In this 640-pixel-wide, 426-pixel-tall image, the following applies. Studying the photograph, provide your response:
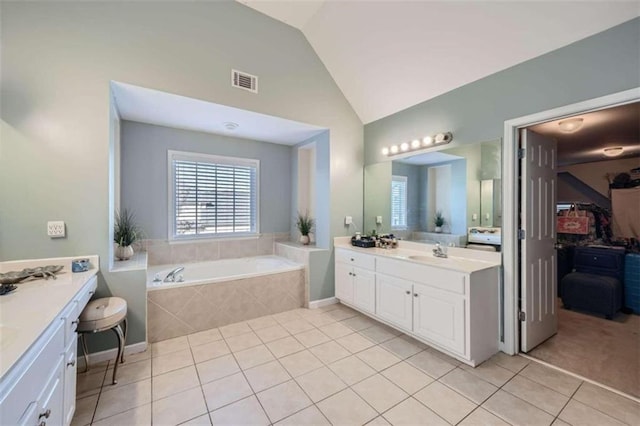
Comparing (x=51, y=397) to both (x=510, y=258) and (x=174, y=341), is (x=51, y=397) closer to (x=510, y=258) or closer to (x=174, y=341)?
(x=174, y=341)

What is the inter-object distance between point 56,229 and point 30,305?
3.60 ft

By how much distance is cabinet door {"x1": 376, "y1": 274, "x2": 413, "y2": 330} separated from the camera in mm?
2707

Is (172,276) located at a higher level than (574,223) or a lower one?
lower

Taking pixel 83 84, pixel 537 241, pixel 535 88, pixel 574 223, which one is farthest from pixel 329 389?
pixel 574 223

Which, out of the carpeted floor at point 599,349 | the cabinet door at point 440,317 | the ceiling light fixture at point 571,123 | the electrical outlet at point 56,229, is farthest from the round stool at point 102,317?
the ceiling light fixture at point 571,123

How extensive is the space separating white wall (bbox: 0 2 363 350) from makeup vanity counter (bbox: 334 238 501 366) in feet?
8.00

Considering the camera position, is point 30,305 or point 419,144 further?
point 419,144

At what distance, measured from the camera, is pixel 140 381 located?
2098mm

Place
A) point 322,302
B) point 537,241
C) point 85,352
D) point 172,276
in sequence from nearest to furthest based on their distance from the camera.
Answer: point 85,352
point 537,241
point 172,276
point 322,302

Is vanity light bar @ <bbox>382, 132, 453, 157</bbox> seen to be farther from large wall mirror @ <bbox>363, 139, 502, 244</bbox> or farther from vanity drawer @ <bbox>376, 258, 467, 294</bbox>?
vanity drawer @ <bbox>376, 258, 467, 294</bbox>

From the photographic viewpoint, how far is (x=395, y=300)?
2852 millimetres

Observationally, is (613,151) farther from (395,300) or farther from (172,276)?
(172,276)

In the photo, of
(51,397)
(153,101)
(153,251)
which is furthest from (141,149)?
(51,397)

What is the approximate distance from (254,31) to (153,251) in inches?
120
